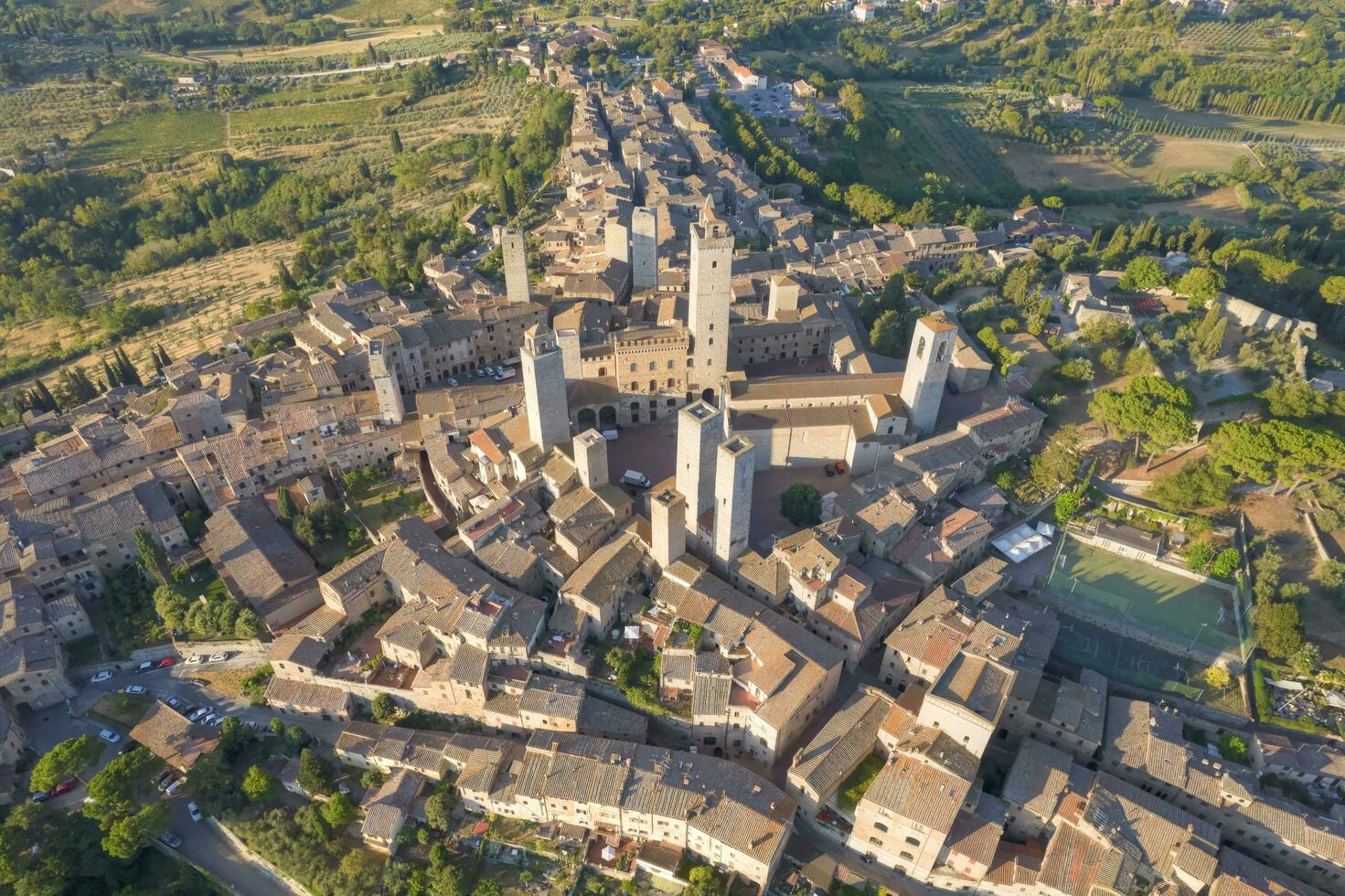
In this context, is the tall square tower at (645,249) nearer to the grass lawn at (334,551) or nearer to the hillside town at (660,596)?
the hillside town at (660,596)

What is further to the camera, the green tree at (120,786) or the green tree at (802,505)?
the green tree at (802,505)

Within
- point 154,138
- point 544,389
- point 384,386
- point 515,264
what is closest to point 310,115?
point 154,138

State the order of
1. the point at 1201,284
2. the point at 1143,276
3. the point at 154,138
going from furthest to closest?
the point at 154,138 → the point at 1143,276 → the point at 1201,284

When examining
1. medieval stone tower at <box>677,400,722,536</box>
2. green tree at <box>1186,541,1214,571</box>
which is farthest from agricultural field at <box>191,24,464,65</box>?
green tree at <box>1186,541,1214,571</box>

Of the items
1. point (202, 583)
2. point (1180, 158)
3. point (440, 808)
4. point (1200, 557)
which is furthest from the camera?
A: point (1180, 158)

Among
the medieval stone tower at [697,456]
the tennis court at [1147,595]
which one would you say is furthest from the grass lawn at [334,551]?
the tennis court at [1147,595]

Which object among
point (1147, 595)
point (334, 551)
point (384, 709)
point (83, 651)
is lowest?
point (83, 651)

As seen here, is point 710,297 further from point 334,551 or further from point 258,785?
point 258,785
